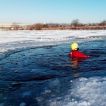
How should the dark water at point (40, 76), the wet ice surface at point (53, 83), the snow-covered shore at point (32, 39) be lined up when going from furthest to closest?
the snow-covered shore at point (32, 39) < the dark water at point (40, 76) < the wet ice surface at point (53, 83)

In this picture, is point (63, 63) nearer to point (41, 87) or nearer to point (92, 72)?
point (92, 72)

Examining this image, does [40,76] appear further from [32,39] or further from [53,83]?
[32,39]

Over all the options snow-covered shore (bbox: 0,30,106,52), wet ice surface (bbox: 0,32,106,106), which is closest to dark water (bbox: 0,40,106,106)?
wet ice surface (bbox: 0,32,106,106)

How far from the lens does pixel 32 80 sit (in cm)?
1015

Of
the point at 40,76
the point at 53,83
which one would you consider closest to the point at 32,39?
the point at 40,76

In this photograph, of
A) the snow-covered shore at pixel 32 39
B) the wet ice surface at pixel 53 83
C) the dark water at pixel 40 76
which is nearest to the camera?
the wet ice surface at pixel 53 83

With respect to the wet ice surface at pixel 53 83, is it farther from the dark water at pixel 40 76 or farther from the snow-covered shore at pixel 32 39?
the snow-covered shore at pixel 32 39

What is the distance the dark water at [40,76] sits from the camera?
25.4ft

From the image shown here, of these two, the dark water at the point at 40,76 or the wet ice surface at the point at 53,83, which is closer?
the wet ice surface at the point at 53,83

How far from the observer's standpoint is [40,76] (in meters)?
10.8

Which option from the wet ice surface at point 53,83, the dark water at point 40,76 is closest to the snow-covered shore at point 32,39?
the dark water at point 40,76

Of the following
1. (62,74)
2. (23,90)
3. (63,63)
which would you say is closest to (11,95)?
(23,90)

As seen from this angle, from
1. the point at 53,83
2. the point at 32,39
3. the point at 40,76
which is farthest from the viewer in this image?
the point at 32,39

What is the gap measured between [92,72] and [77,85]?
279 centimetres
